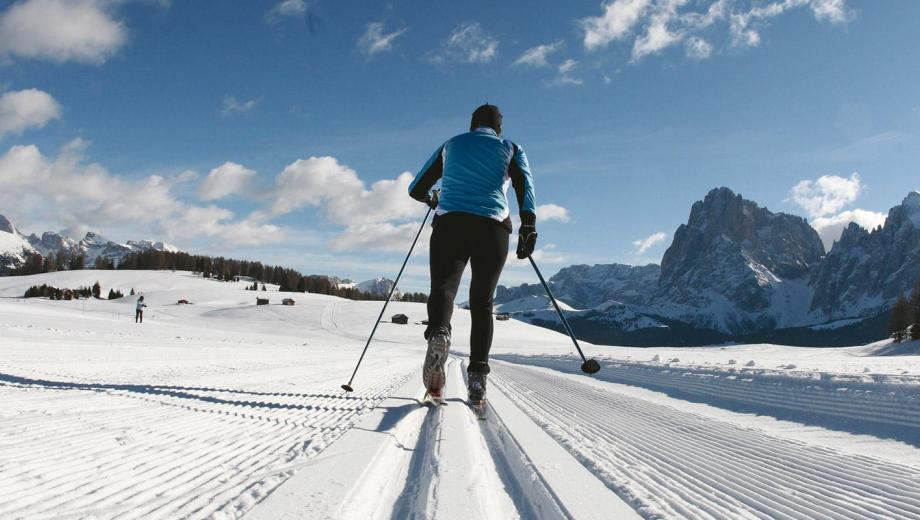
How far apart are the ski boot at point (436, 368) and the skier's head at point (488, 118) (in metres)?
1.77

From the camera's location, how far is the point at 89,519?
1216 mm

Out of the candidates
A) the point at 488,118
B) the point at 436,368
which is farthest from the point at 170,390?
the point at 488,118

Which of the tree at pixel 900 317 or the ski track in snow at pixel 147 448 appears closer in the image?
the ski track in snow at pixel 147 448

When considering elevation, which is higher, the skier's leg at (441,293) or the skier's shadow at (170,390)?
the skier's leg at (441,293)

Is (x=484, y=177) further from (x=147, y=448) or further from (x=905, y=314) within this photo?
(x=905, y=314)

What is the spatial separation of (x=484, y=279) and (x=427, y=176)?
1.23 meters

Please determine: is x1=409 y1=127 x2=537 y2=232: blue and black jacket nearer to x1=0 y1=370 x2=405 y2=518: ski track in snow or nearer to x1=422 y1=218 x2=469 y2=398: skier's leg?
x1=422 y1=218 x2=469 y2=398: skier's leg

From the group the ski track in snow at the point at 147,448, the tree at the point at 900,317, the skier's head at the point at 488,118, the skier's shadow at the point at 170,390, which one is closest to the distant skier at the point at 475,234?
the skier's head at the point at 488,118

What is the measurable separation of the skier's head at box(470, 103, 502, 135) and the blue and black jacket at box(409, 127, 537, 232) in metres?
0.09

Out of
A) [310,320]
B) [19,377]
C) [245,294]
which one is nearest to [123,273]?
[245,294]

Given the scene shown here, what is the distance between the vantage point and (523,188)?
13.6ft

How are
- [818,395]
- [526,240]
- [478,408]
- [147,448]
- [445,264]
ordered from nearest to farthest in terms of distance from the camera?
[147,448] → [478,408] → [445,264] → [526,240] → [818,395]

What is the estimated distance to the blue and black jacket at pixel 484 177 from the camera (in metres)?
3.92

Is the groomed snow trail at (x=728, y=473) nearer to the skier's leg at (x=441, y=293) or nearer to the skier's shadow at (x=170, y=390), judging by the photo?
the skier's leg at (x=441, y=293)
